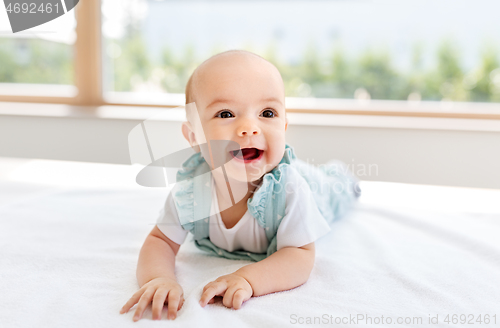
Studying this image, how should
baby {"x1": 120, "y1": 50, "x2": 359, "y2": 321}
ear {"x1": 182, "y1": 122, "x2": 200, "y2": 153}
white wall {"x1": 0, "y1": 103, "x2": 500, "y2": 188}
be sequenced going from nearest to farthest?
baby {"x1": 120, "y1": 50, "x2": 359, "y2": 321}, ear {"x1": 182, "y1": 122, "x2": 200, "y2": 153}, white wall {"x1": 0, "y1": 103, "x2": 500, "y2": 188}

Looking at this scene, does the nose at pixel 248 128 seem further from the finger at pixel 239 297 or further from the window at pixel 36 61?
the window at pixel 36 61

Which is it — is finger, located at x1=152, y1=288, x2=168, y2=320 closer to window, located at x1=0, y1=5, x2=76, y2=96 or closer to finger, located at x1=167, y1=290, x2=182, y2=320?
finger, located at x1=167, y1=290, x2=182, y2=320

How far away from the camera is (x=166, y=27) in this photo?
2.39m

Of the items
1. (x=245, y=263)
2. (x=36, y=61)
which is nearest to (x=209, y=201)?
(x=245, y=263)

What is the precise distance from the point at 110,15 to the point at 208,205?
1.86 metres

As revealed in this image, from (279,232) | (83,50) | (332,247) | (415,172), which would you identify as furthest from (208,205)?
(83,50)

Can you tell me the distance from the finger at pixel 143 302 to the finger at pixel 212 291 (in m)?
0.08

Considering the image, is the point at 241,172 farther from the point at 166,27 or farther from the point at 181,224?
the point at 166,27

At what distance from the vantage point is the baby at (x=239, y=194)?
0.73 m

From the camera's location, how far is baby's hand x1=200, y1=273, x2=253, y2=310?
0.64 m

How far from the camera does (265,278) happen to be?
70 centimetres

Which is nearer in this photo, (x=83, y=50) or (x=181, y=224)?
(x=181, y=224)

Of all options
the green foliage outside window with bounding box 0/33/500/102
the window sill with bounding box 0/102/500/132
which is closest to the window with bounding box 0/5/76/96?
the green foliage outside window with bounding box 0/33/500/102

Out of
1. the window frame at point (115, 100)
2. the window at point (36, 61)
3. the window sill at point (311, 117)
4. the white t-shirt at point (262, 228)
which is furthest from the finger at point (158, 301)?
the window at point (36, 61)
